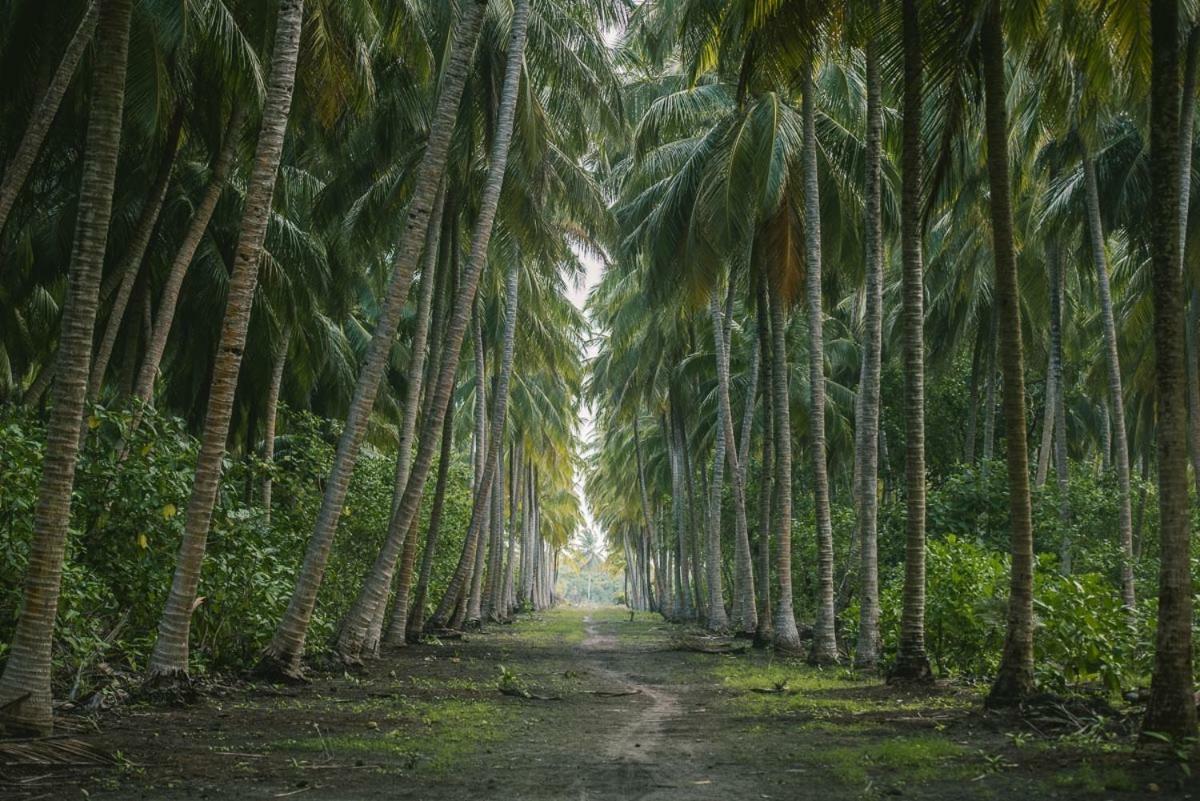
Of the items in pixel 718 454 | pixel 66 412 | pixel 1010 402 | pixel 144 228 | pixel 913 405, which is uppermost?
pixel 144 228

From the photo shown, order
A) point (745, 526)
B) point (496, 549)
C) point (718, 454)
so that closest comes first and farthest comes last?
point (745, 526)
point (718, 454)
point (496, 549)

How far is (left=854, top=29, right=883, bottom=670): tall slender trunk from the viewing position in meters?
13.9

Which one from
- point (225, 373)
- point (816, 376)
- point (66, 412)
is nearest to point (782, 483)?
point (816, 376)

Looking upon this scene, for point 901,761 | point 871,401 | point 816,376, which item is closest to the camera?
point 901,761

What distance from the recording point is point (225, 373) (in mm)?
9055

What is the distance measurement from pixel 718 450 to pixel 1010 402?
1663 cm

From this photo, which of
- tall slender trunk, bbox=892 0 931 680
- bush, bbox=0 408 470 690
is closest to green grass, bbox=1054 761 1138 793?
tall slender trunk, bbox=892 0 931 680

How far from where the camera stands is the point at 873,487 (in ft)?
45.4

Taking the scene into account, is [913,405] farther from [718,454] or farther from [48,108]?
[718,454]

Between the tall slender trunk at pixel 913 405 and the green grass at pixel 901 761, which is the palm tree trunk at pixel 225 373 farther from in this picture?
the tall slender trunk at pixel 913 405

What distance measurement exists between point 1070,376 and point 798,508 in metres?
9.14

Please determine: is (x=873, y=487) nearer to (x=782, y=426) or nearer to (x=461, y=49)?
(x=782, y=426)

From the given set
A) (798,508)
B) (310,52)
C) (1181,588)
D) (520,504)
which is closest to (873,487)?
(1181,588)

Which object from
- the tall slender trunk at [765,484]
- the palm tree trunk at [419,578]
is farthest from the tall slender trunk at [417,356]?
the tall slender trunk at [765,484]
